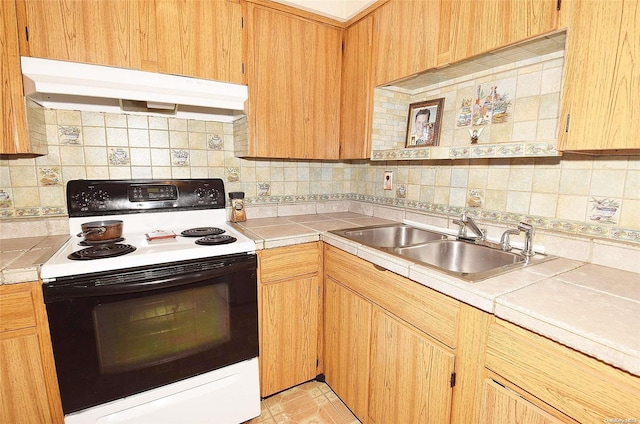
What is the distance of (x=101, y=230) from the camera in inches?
57.0

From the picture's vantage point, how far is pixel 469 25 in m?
1.26

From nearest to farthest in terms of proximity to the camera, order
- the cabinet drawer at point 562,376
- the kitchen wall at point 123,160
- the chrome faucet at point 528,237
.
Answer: the cabinet drawer at point 562,376, the chrome faucet at point 528,237, the kitchen wall at point 123,160

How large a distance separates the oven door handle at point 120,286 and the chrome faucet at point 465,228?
1.18 metres

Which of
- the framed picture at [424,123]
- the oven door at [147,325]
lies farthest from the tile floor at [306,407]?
the framed picture at [424,123]

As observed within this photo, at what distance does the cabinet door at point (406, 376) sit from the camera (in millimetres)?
1059

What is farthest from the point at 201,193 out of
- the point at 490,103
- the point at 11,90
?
the point at 490,103

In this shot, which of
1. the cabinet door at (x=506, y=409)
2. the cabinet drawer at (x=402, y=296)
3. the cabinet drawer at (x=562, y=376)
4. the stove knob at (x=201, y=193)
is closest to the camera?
the cabinet drawer at (x=562, y=376)

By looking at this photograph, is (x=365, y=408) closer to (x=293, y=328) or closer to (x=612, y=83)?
(x=293, y=328)

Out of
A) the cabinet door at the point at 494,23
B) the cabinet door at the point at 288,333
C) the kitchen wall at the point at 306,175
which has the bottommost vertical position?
the cabinet door at the point at 288,333

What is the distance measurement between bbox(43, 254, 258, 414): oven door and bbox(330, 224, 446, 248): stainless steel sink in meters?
0.63

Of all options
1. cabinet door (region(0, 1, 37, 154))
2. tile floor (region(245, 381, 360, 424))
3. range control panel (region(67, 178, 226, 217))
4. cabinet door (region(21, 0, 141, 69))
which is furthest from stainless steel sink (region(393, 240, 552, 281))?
cabinet door (region(0, 1, 37, 154))

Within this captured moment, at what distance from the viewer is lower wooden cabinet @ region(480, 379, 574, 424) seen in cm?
79

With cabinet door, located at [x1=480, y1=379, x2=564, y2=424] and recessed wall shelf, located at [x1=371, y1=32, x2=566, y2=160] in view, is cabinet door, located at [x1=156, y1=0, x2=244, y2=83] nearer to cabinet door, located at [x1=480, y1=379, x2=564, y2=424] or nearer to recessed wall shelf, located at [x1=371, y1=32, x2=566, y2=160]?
recessed wall shelf, located at [x1=371, y1=32, x2=566, y2=160]

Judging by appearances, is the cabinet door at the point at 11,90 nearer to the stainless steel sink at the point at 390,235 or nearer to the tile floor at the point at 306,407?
the stainless steel sink at the point at 390,235
